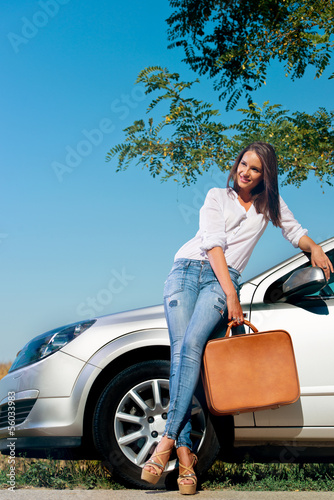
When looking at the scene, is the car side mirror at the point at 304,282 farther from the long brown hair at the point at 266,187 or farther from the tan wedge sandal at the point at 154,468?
the tan wedge sandal at the point at 154,468

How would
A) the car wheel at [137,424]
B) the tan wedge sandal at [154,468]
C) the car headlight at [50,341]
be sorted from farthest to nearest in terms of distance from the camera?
the car headlight at [50,341] → the car wheel at [137,424] → the tan wedge sandal at [154,468]

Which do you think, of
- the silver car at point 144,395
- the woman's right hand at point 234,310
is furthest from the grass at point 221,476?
the woman's right hand at point 234,310

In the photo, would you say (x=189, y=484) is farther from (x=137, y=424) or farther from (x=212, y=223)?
(x=212, y=223)

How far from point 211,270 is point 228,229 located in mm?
303

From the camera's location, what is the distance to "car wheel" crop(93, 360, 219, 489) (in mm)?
3404

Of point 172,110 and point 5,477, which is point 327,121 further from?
point 5,477

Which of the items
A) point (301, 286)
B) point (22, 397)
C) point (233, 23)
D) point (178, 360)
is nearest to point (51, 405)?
point (22, 397)

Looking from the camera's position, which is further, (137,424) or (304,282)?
(137,424)

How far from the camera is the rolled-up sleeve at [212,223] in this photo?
11.1 ft

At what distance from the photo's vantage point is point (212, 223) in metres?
3.49

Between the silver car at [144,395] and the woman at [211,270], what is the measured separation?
8.4 inches

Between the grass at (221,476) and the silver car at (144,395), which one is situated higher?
the silver car at (144,395)

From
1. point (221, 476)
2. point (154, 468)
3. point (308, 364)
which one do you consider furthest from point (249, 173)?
point (221, 476)

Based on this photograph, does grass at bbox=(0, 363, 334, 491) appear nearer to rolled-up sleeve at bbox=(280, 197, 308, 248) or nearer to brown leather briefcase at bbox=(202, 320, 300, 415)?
brown leather briefcase at bbox=(202, 320, 300, 415)
